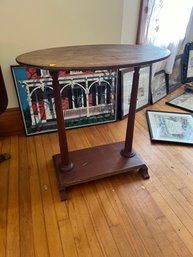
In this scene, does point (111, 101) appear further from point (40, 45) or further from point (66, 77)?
point (40, 45)

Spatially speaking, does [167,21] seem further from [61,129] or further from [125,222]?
[125,222]

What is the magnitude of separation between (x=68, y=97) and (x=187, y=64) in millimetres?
1725

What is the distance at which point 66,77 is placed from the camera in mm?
1840

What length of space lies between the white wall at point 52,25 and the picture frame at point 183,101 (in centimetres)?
108

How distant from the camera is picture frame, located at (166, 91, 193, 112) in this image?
2.37 meters

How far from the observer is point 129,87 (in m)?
2.13

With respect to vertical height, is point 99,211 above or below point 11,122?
Result: below

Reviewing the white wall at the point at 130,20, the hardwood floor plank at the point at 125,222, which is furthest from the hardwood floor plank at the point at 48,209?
the white wall at the point at 130,20

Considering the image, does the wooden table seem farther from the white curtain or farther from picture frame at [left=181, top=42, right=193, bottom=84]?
picture frame at [left=181, top=42, right=193, bottom=84]

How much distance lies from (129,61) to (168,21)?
57.3 inches

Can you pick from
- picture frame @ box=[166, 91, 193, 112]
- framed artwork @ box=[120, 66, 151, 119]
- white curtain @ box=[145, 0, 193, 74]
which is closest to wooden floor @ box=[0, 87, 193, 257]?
framed artwork @ box=[120, 66, 151, 119]

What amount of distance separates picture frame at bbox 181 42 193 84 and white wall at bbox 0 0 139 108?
3.73 ft

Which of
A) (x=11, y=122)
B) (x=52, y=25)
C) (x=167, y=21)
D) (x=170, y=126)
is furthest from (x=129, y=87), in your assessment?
(x=11, y=122)

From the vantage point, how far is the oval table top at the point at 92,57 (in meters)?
0.96
